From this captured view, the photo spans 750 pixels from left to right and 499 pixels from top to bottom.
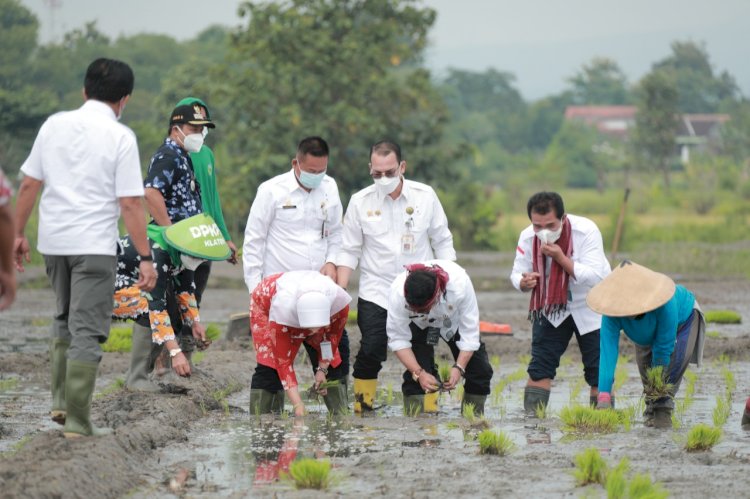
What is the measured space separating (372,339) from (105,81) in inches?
111

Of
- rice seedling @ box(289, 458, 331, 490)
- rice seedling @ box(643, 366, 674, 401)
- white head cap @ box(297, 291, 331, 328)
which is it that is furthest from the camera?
rice seedling @ box(643, 366, 674, 401)

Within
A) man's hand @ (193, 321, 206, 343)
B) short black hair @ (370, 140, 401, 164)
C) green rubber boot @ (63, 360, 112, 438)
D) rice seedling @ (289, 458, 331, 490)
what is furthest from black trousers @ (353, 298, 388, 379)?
rice seedling @ (289, 458, 331, 490)

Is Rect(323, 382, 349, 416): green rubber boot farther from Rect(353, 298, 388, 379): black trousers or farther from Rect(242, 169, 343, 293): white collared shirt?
Rect(242, 169, 343, 293): white collared shirt

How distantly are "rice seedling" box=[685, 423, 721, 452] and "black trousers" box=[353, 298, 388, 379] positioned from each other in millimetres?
2297

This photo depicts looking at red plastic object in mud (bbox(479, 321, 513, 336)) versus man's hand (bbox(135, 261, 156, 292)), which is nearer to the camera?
man's hand (bbox(135, 261, 156, 292))

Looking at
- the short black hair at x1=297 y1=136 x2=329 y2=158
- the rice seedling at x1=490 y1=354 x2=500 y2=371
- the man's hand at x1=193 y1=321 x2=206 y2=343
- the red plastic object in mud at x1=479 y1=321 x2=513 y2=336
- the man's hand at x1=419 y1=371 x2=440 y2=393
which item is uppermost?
the short black hair at x1=297 y1=136 x2=329 y2=158

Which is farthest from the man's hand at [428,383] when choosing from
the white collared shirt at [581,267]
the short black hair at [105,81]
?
the short black hair at [105,81]

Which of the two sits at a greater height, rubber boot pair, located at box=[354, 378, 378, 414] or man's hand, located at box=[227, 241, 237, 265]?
man's hand, located at box=[227, 241, 237, 265]

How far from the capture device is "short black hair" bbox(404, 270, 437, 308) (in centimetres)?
747

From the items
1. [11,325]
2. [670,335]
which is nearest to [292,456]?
[670,335]

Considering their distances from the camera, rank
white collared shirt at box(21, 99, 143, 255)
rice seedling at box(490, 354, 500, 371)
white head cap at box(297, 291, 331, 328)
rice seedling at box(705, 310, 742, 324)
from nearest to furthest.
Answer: white collared shirt at box(21, 99, 143, 255)
white head cap at box(297, 291, 331, 328)
rice seedling at box(490, 354, 500, 371)
rice seedling at box(705, 310, 742, 324)

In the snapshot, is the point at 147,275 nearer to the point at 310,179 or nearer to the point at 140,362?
the point at 310,179

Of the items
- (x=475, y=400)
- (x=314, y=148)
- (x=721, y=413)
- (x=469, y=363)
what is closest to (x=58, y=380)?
(x=314, y=148)

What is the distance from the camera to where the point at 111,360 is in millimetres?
11680
